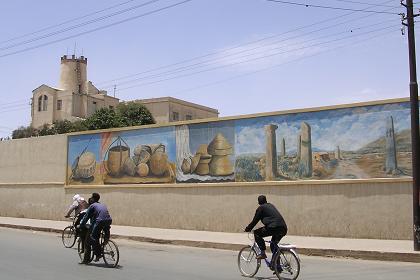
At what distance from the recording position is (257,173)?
19.8 meters

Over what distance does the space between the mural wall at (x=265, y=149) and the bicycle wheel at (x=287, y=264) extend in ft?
26.6

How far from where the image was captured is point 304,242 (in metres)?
16.5

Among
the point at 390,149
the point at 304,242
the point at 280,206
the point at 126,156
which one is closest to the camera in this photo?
the point at 304,242

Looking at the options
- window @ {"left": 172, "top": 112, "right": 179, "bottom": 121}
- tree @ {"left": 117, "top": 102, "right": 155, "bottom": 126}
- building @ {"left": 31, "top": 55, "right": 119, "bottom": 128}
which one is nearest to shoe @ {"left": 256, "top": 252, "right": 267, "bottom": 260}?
tree @ {"left": 117, "top": 102, "right": 155, "bottom": 126}

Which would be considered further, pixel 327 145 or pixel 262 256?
pixel 327 145

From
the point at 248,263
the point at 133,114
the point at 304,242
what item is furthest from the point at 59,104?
the point at 248,263

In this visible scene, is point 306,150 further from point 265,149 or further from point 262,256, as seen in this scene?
point 262,256

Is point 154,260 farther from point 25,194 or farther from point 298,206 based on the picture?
point 25,194

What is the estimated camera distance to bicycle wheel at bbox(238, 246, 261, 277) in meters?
10.8

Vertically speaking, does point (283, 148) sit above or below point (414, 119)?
below

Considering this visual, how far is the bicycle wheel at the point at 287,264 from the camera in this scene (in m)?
10.1

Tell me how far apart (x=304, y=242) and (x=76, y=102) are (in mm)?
73471

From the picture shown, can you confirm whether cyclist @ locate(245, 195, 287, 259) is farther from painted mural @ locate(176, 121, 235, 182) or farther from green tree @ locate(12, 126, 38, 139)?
green tree @ locate(12, 126, 38, 139)

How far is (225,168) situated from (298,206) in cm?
339
